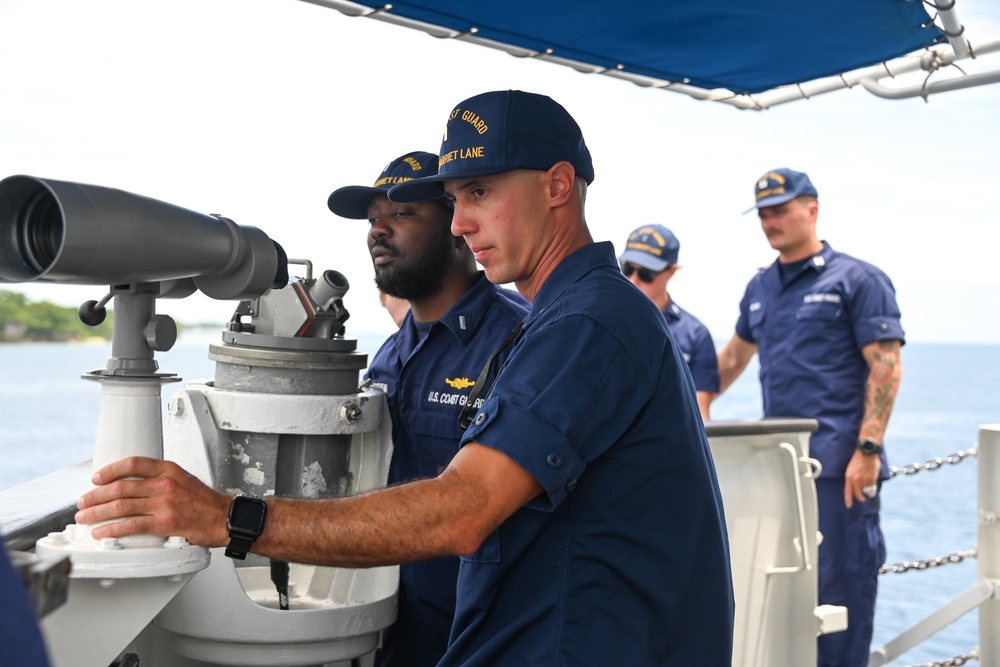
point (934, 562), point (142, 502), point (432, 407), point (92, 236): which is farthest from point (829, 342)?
point (92, 236)

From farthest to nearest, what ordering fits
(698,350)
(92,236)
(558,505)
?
1. (698,350)
2. (558,505)
3. (92,236)

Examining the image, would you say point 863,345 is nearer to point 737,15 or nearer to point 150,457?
point 737,15

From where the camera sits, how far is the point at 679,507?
156 centimetres

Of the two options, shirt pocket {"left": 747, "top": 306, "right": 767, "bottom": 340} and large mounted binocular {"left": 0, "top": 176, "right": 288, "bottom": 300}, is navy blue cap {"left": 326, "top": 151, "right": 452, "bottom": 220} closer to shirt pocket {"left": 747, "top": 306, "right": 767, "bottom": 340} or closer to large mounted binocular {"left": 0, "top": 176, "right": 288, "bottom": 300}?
large mounted binocular {"left": 0, "top": 176, "right": 288, "bottom": 300}

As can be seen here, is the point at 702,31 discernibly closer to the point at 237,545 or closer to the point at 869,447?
the point at 869,447

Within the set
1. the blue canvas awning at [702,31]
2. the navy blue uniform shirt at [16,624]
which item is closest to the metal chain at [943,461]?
the blue canvas awning at [702,31]

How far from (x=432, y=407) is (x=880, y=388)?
2.39 m

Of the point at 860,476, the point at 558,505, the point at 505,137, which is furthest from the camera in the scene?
the point at 860,476

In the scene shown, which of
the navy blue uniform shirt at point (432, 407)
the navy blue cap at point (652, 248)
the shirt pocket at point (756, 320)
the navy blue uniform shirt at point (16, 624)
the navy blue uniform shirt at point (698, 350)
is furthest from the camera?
the navy blue uniform shirt at point (698, 350)

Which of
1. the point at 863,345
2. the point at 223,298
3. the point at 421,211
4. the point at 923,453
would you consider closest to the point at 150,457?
the point at 223,298

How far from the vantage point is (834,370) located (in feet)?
14.4

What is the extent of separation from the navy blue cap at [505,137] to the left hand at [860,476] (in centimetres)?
282

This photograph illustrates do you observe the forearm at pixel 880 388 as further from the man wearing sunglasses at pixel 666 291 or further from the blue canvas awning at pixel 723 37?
the blue canvas awning at pixel 723 37

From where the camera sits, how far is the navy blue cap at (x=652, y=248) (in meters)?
5.18
